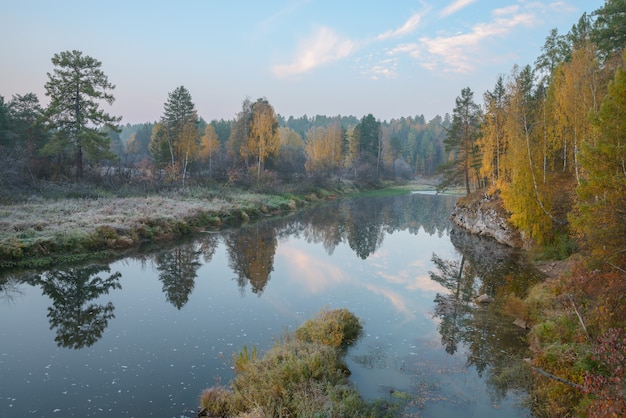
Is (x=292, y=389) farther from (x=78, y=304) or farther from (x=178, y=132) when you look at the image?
(x=178, y=132)

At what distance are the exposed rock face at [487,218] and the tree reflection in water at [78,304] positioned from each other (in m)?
22.6

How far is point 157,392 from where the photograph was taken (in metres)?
8.83

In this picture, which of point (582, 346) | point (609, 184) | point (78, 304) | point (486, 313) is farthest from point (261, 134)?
point (582, 346)

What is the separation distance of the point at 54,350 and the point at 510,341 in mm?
12772

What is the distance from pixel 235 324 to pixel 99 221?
14.9m

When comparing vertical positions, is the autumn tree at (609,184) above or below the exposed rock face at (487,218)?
above

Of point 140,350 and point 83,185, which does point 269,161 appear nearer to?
point 83,185

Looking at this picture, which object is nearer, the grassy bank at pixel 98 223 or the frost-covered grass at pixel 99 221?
the grassy bank at pixel 98 223

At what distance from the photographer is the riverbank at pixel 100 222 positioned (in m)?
19.2

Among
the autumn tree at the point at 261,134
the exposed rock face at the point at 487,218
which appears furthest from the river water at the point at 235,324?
the autumn tree at the point at 261,134

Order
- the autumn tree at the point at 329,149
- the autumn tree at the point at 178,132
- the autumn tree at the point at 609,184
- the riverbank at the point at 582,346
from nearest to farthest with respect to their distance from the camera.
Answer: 1. the riverbank at the point at 582,346
2. the autumn tree at the point at 609,184
3. the autumn tree at the point at 178,132
4. the autumn tree at the point at 329,149

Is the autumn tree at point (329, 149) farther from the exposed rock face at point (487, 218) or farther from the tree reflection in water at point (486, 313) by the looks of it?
the tree reflection in water at point (486, 313)

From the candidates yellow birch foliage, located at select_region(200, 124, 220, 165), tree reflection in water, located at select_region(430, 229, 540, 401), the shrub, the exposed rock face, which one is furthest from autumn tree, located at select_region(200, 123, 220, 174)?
the shrub

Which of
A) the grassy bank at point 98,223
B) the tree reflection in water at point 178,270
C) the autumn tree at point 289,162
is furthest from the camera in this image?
the autumn tree at point 289,162
